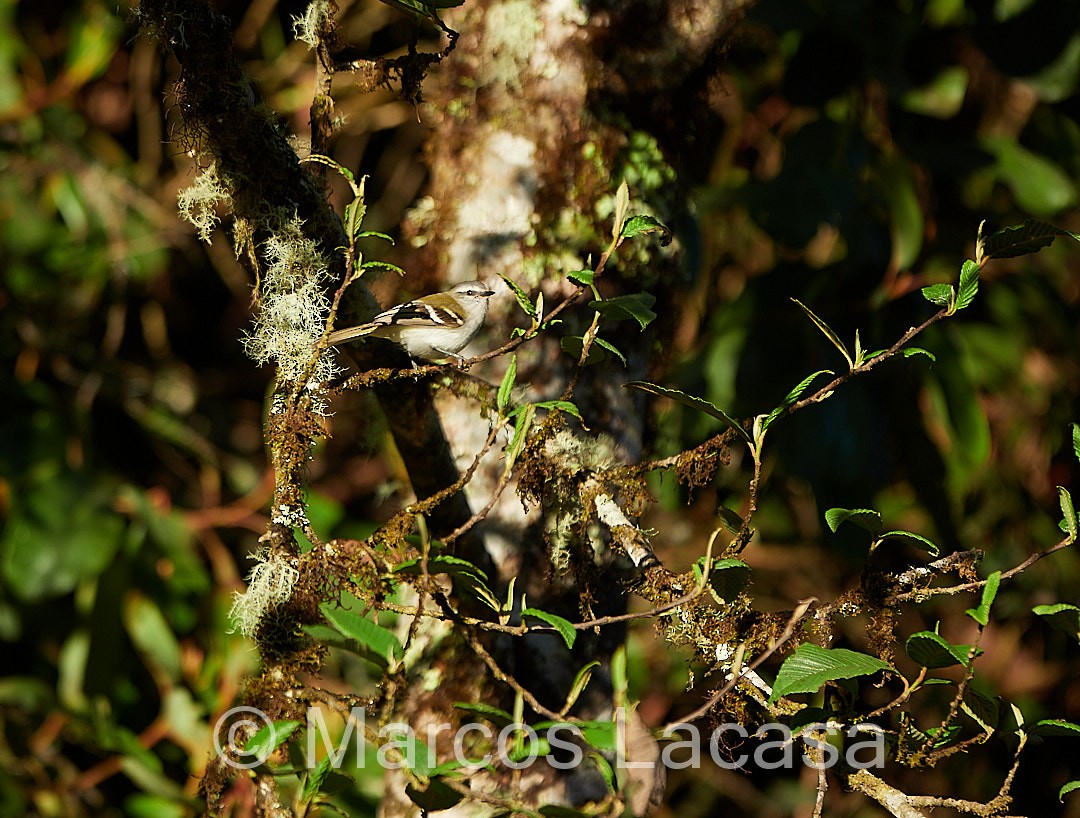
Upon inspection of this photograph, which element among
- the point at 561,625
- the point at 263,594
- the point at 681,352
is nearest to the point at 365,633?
the point at 263,594

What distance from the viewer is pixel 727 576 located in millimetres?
1053

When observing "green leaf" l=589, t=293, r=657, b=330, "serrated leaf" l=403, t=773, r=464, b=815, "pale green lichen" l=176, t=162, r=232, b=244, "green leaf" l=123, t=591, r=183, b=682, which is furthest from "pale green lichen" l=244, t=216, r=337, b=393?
"green leaf" l=123, t=591, r=183, b=682

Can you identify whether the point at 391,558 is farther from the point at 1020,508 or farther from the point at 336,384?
the point at 1020,508

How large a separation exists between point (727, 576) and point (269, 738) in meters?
0.50

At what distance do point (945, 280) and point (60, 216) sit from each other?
103 inches

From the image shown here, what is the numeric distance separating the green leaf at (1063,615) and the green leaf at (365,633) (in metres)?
0.66

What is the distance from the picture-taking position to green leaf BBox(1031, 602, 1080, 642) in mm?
1025

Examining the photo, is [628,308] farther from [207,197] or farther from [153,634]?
[153,634]

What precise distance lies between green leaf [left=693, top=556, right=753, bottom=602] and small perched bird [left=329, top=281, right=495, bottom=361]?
0.44 m

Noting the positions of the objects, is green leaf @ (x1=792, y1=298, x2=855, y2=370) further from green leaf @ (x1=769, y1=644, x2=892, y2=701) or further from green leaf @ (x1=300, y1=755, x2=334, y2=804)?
green leaf @ (x1=300, y1=755, x2=334, y2=804)

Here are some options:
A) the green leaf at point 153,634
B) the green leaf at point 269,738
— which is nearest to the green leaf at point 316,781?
the green leaf at point 269,738

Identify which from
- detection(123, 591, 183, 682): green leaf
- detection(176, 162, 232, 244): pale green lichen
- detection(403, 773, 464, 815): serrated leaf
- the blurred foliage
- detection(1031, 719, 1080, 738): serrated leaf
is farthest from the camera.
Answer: detection(123, 591, 183, 682): green leaf

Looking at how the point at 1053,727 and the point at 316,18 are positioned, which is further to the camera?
the point at 316,18

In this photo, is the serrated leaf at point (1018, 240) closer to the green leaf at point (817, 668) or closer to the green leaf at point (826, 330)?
the green leaf at point (826, 330)
